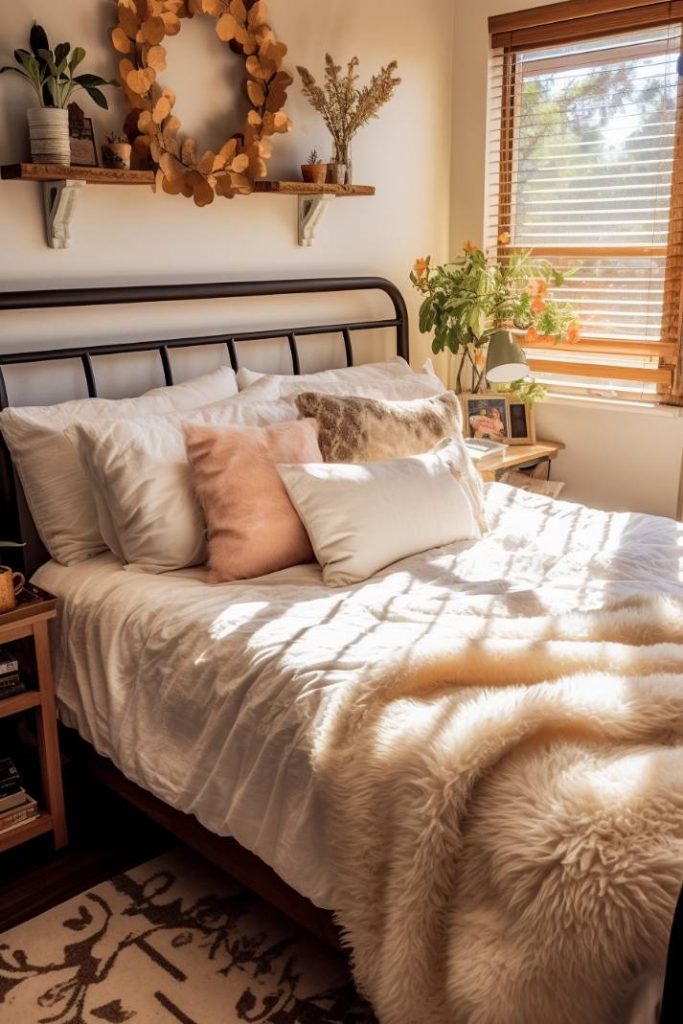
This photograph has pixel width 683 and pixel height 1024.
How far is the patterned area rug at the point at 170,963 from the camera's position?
1.76 meters

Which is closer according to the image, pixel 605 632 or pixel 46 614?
pixel 605 632

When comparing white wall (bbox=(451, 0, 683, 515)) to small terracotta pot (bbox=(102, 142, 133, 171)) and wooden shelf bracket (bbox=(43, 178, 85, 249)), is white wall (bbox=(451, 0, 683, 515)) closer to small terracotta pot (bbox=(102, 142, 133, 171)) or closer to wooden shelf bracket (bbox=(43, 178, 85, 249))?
small terracotta pot (bbox=(102, 142, 133, 171))

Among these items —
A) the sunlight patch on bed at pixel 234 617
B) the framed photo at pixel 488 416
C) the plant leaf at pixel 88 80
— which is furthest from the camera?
the framed photo at pixel 488 416

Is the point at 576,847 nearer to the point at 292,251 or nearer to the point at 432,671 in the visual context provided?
the point at 432,671

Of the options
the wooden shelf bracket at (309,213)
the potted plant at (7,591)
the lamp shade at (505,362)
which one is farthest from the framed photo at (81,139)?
the lamp shade at (505,362)

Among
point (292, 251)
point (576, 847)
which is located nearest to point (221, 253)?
point (292, 251)

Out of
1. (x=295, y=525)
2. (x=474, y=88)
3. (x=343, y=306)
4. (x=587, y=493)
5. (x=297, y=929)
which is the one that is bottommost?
(x=297, y=929)

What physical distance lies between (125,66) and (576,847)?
7.28 feet

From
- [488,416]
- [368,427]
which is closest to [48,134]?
[368,427]

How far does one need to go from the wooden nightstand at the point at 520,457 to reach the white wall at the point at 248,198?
600 mm

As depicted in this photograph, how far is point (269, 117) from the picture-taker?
112 inches

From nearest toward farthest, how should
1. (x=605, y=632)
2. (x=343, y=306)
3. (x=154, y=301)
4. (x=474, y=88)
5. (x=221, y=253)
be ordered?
(x=605, y=632)
(x=154, y=301)
(x=221, y=253)
(x=343, y=306)
(x=474, y=88)

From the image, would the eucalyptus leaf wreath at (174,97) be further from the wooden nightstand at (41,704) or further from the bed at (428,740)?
the wooden nightstand at (41,704)

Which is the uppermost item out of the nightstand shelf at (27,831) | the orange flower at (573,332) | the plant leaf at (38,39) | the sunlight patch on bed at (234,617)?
the plant leaf at (38,39)
